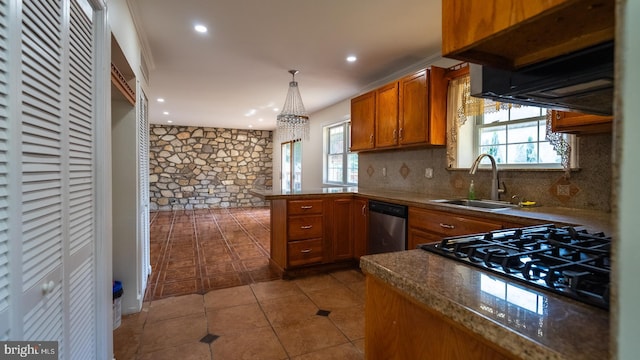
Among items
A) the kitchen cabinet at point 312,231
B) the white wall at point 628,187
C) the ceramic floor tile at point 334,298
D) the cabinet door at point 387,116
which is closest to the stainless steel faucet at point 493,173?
the cabinet door at point 387,116

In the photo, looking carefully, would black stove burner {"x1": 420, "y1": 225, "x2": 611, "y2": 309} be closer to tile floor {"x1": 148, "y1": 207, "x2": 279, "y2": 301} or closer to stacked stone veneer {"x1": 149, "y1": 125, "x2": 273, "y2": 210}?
tile floor {"x1": 148, "y1": 207, "x2": 279, "y2": 301}

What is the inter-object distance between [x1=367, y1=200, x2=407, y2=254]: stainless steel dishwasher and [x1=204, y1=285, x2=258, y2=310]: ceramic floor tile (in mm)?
1331

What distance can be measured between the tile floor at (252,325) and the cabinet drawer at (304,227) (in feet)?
1.69

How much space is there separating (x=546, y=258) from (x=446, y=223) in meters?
1.60

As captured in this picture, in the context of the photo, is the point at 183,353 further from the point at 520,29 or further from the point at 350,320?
the point at 520,29

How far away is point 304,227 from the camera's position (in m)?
3.27

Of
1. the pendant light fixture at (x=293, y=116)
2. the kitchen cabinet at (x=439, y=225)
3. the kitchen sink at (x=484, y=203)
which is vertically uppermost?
the pendant light fixture at (x=293, y=116)

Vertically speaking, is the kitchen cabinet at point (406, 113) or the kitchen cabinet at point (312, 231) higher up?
the kitchen cabinet at point (406, 113)

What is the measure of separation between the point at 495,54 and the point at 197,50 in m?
3.23

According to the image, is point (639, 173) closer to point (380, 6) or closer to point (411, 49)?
point (380, 6)

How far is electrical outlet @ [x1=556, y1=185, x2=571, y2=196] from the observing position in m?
2.22

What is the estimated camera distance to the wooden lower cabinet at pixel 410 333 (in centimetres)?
60

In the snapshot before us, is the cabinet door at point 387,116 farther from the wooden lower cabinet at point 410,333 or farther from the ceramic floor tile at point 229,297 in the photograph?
the wooden lower cabinet at point 410,333

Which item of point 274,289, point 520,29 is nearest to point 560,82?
point 520,29
